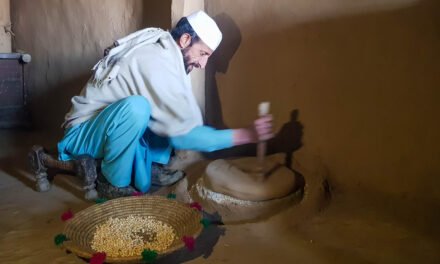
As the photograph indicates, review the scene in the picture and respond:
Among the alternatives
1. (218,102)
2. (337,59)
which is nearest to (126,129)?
(218,102)

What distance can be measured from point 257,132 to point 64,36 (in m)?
2.16

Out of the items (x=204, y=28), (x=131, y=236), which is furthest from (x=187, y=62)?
(x=131, y=236)

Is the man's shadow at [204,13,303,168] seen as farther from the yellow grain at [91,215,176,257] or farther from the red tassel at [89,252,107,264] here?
the red tassel at [89,252,107,264]

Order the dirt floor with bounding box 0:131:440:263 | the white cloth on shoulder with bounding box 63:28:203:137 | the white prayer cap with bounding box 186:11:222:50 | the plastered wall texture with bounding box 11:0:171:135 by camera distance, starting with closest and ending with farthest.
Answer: the dirt floor with bounding box 0:131:440:263 < the white cloth on shoulder with bounding box 63:28:203:137 < the white prayer cap with bounding box 186:11:222:50 < the plastered wall texture with bounding box 11:0:171:135

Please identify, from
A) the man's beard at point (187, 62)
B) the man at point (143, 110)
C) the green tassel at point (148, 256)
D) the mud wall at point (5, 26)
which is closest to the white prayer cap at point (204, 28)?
the man at point (143, 110)

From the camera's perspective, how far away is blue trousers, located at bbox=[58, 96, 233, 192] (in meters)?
2.09

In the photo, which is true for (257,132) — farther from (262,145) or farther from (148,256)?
(148,256)

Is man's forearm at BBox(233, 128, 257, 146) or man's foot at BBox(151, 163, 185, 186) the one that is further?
man's foot at BBox(151, 163, 185, 186)

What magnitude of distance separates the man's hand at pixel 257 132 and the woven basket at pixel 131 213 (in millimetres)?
385

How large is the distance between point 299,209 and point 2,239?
1.30 metres

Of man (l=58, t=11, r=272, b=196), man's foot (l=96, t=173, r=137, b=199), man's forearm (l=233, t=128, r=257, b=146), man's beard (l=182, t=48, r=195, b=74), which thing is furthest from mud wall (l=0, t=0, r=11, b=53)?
man's forearm (l=233, t=128, r=257, b=146)

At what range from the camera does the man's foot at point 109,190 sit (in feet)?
7.63

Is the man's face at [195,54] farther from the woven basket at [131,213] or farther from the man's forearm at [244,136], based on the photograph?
the woven basket at [131,213]

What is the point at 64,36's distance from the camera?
11.5ft
